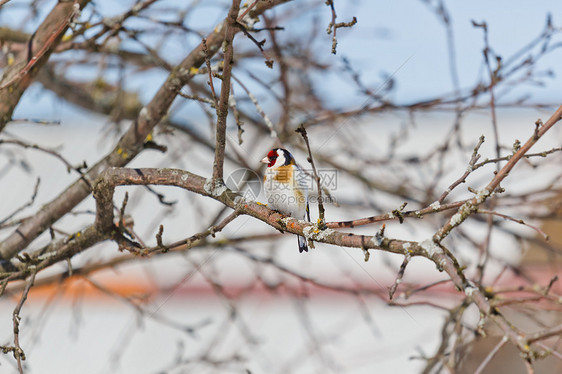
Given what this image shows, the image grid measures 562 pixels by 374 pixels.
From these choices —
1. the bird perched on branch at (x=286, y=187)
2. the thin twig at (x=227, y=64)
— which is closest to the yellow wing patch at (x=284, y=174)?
the bird perched on branch at (x=286, y=187)

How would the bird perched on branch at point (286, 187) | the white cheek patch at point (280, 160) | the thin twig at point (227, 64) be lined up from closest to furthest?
the thin twig at point (227, 64) < the bird perched on branch at point (286, 187) < the white cheek patch at point (280, 160)

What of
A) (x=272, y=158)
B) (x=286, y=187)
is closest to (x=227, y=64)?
(x=286, y=187)

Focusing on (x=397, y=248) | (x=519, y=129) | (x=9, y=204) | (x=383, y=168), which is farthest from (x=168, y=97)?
(x=519, y=129)

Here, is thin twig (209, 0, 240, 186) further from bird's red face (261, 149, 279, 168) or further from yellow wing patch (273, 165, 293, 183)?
A: bird's red face (261, 149, 279, 168)

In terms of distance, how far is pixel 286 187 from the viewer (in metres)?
1.83

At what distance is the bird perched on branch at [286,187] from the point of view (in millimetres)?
1813

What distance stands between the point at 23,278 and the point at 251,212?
93 centimetres

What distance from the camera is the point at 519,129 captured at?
8492 mm

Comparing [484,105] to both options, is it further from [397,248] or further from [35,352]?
[35,352]

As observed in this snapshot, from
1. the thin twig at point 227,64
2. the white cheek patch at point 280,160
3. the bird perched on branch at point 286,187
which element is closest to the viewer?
the thin twig at point 227,64

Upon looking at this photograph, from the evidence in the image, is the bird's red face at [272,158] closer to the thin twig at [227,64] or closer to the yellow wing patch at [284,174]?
the yellow wing patch at [284,174]

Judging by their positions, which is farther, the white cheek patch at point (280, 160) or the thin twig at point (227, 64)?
the white cheek patch at point (280, 160)

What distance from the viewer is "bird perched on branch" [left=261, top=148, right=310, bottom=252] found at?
1813 mm

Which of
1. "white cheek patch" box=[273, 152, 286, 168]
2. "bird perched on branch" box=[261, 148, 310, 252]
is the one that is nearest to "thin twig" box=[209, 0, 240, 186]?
"bird perched on branch" box=[261, 148, 310, 252]
